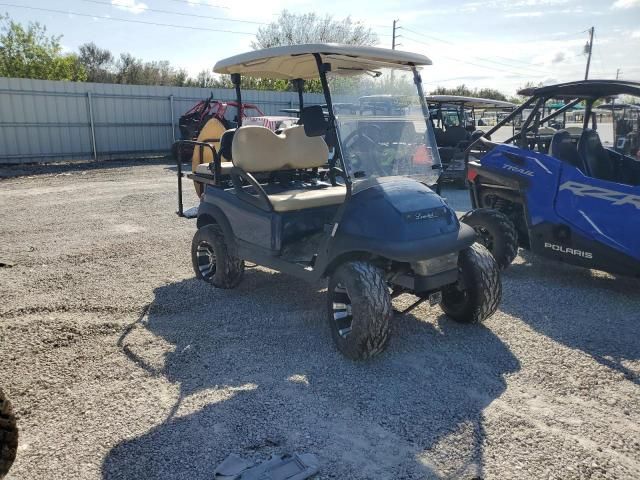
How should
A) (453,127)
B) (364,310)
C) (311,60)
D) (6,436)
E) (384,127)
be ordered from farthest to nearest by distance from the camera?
1. (453,127)
2. (311,60)
3. (384,127)
4. (364,310)
5. (6,436)

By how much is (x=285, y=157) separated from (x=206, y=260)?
126cm

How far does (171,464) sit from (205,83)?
29560mm

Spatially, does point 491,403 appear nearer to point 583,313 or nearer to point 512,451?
point 512,451

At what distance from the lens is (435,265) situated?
3588mm

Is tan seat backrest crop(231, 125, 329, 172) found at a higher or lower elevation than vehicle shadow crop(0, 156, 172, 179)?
higher

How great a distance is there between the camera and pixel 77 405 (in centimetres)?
301

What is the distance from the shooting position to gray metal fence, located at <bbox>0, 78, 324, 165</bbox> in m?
14.3

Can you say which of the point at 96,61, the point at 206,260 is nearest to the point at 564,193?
the point at 206,260

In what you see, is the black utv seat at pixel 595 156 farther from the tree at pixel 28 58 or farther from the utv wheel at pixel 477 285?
the tree at pixel 28 58

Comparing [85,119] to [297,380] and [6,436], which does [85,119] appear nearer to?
[297,380]

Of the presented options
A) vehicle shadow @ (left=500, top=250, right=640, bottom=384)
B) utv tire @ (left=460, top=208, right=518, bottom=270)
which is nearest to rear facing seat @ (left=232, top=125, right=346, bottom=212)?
utv tire @ (left=460, top=208, right=518, bottom=270)

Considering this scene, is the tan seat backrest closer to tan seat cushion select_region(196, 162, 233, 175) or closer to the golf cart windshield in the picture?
tan seat cushion select_region(196, 162, 233, 175)

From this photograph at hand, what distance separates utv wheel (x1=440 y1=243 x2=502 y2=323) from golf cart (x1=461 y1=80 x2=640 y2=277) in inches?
56.0

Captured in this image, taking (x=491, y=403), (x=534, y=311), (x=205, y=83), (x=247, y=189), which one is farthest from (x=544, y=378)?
(x=205, y=83)
